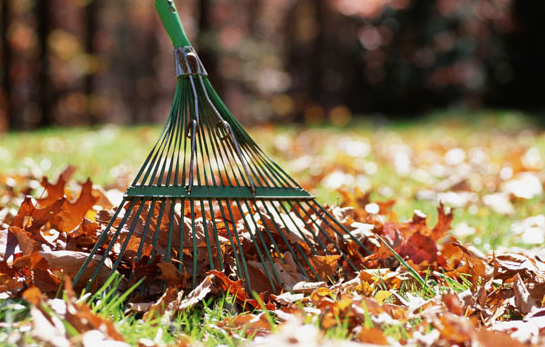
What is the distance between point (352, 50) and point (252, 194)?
474 inches

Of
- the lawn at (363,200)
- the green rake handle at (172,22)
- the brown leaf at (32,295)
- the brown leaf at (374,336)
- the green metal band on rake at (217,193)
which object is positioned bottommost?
the lawn at (363,200)

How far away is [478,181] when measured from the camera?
359 centimetres

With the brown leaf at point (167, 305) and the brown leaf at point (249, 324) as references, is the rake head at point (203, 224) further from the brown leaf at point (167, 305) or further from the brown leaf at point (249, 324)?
the brown leaf at point (249, 324)

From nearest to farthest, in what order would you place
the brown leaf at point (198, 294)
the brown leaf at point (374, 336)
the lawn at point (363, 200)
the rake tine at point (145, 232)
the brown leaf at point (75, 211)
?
1. the brown leaf at point (374, 336)
2. the lawn at point (363, 200)
3. the brown leaf at point (198, 294)
4. the rake tine at point (145, 232)
5. the brown leaf at point (75, 211)

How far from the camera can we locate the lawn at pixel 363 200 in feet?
4.33

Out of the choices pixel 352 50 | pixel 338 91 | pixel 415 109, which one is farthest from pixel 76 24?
pixel 415 109

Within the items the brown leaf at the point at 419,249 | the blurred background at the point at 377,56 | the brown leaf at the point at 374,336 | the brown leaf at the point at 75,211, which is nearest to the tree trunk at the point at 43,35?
the blurred background at the point at 377,56

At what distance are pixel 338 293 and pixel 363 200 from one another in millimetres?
862

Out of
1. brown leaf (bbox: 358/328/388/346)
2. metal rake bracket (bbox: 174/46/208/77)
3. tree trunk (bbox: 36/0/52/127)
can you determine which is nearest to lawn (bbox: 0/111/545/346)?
brown leaf (bbox: 358/328/388/346)

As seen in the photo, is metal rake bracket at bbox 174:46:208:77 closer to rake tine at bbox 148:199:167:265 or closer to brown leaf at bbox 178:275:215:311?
rake tine at bbox 148:199:167:265

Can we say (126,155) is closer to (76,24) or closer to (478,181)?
(478,181)

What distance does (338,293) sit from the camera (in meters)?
1.60

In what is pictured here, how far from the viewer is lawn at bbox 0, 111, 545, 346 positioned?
1320mm

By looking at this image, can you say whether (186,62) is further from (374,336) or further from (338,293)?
(374,336)
